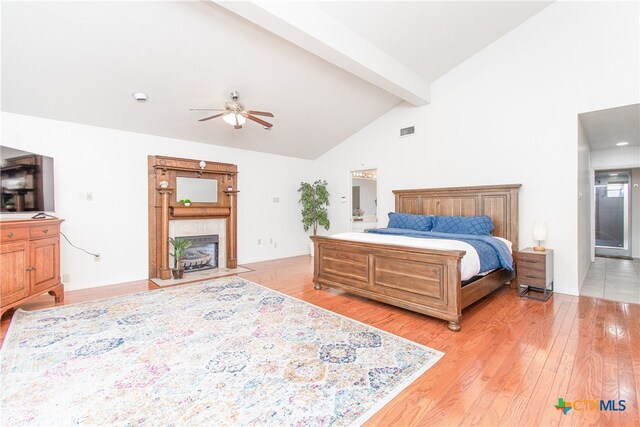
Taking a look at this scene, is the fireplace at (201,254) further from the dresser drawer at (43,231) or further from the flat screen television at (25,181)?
the flat screen television at (25,181)

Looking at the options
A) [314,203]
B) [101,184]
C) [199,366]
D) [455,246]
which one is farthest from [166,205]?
[455,246]

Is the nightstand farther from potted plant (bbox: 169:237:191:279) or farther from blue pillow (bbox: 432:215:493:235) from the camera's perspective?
potted plant (bbox: 169:237:191:279)

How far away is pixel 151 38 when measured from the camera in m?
3.11

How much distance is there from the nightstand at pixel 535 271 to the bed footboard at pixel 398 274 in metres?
1.61

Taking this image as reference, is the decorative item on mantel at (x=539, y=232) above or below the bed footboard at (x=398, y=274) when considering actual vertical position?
above

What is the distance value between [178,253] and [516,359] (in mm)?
4744

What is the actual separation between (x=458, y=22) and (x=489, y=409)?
14.4ft

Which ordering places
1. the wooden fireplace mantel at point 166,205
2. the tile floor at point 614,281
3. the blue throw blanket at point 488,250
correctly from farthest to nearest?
the wooden fireplace mantel at point 166,205 < the tile floor at point 614,281 < the blue throw blanket at point 488,250

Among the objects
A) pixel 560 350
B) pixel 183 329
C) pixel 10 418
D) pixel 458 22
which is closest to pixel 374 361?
pixel 560 350

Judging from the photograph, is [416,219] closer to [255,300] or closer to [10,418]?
[255,300]

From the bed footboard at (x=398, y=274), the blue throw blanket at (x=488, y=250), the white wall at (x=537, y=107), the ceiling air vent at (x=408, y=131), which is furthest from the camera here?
the ceiling air vent at (x=408, y=131)

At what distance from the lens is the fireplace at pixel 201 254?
5281 millimetres

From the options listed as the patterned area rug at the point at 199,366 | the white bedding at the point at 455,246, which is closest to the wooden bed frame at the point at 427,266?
the white bedding at the point at 455,246

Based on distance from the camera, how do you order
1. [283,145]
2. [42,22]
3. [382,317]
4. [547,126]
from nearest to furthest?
[42,22] < [382,317] < [547,126] < [283,145]
